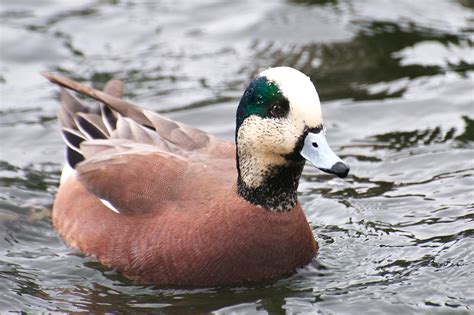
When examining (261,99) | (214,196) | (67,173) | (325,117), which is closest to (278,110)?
(261,99)

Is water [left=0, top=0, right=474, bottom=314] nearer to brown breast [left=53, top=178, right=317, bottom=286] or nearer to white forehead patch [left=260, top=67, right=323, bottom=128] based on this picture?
brown breast [left=53, top=178, right=317, bottom=286]

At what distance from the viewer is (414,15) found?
12531 mm

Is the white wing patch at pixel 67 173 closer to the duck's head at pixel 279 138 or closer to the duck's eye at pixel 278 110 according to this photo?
the duck's head at pixel 279 138

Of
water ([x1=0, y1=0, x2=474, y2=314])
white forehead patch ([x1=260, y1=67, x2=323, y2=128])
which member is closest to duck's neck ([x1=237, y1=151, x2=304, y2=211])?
white forehead patch ([x1=260, y1=67, x2=323, y2=128])

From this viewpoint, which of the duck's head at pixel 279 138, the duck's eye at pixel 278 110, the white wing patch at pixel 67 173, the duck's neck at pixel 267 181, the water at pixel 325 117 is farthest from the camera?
the white wing patch at pixel 67 173

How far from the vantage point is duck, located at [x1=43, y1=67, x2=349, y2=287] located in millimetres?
6594

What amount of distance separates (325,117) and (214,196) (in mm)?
3412

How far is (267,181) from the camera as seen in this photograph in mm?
6867

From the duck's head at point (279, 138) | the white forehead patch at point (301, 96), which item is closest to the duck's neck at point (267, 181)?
the duck's head at point (279, 138)

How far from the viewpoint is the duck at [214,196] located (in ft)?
21.6

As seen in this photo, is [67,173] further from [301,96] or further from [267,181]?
[301,96]

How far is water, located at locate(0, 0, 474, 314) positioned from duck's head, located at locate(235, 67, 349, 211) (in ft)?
2.17

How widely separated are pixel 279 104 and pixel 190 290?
54.9 inches

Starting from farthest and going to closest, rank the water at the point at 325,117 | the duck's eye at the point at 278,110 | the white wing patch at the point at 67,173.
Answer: the white wing patch at the point at 67,173
the water at the point at 325,117
the duck's eye at the point at 278,110
